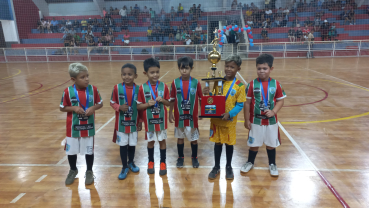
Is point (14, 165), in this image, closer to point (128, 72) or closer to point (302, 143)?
point (128, 72)

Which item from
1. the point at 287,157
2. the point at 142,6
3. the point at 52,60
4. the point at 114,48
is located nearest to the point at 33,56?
the point at 52,60

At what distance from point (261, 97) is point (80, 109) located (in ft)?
6.12

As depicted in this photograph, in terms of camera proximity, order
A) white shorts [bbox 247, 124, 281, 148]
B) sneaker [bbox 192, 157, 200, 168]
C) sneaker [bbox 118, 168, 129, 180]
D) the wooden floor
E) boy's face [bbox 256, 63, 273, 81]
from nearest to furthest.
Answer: the wooden floor, boy's face [bbox 256, 63, 273, 81], white shorts [bbox 247, 124, 281, 148], sneaker [bbox 118, 168, 129, 180], sneaker [bbox 192, 157, 200, 168]

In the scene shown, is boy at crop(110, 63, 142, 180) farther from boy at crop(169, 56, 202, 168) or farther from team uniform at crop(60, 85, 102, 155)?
boy at crop(169, 56, 202, 168)

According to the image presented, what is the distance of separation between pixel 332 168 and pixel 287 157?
1.65 ft

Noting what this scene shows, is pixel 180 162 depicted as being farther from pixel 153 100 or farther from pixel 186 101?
pixel 153 100

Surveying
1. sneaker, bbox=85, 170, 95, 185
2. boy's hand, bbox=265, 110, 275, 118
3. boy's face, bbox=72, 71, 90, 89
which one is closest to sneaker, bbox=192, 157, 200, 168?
boy's hand, bbox=265, 110, 275, 118

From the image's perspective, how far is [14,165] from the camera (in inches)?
118

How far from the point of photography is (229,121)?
8.01 ft

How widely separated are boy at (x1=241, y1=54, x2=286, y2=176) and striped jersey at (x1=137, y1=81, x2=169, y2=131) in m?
0.91

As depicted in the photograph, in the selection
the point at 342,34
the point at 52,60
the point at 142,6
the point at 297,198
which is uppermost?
the point at 142,6

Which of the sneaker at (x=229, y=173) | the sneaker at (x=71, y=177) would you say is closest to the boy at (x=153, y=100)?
the sneaker at (x=229, y=173)

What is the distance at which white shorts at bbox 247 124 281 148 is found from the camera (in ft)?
8.25

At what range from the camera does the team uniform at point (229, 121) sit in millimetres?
2404
